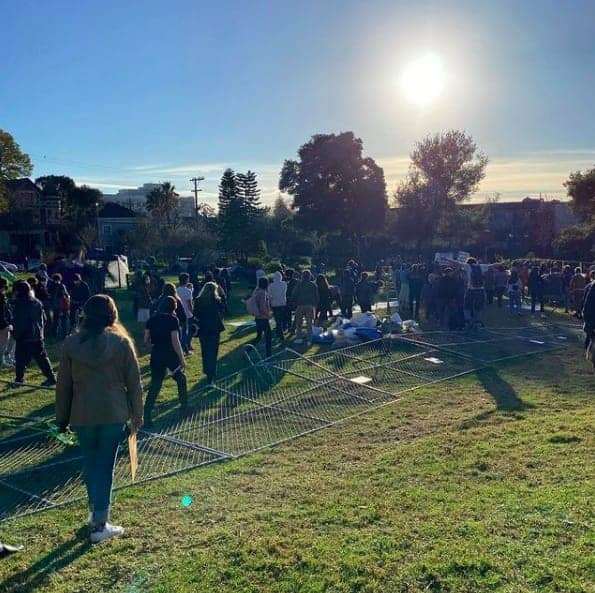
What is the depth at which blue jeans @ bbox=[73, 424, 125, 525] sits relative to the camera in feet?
13.8

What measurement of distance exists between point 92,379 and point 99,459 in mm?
605

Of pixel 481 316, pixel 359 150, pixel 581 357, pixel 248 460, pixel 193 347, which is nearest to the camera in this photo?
pixel 248 460

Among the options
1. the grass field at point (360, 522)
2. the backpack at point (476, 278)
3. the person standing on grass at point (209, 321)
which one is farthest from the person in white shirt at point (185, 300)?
the backpack at point (476, 278)

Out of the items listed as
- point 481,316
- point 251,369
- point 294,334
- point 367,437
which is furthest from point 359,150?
point 367,437

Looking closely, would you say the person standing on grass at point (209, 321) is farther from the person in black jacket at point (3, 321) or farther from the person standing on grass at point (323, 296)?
the person standing on grass at point (323, 296)

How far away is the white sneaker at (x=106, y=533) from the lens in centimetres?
421

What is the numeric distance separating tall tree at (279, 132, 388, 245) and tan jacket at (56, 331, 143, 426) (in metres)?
40.0

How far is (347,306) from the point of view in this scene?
15906mm

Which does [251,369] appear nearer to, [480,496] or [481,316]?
[480,496]

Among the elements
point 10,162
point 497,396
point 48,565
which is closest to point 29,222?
point 10,162

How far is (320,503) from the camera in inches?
188

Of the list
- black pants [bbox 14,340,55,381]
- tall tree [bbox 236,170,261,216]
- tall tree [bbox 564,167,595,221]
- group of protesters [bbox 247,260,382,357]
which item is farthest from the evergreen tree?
black pants [bbox 14,340,55,381]

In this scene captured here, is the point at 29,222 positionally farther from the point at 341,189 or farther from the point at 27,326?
the point at 27,326

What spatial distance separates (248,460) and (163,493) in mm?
1045
